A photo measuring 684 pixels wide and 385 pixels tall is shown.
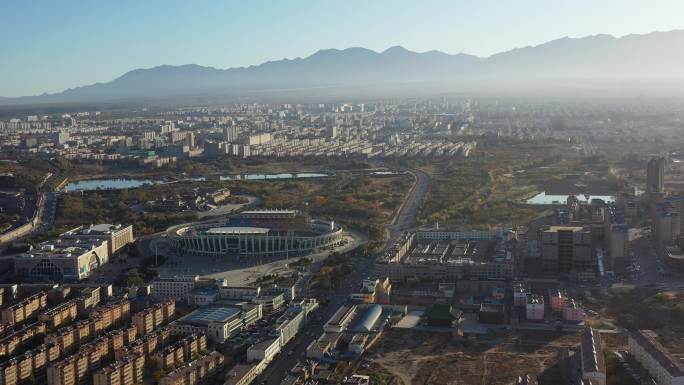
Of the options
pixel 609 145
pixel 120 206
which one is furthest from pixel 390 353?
pixel 609 145

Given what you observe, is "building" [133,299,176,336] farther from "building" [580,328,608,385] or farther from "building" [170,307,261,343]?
"building" [580,328,608,385]

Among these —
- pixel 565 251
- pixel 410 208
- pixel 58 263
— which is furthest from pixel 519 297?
pixel 410 208

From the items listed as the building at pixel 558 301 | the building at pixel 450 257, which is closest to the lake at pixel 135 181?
the building at pixel 450 257

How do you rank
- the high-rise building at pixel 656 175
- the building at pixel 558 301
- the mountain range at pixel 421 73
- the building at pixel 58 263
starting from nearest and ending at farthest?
the building at pixel 558 301 → the building at pixel 58 263 → the high-rise building at pixel 656 175 → the mountain range at pixel 421 73

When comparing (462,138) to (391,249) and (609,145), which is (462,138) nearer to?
(609,145)

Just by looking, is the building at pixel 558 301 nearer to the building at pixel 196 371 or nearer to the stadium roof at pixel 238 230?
the building at pixel 196 371
